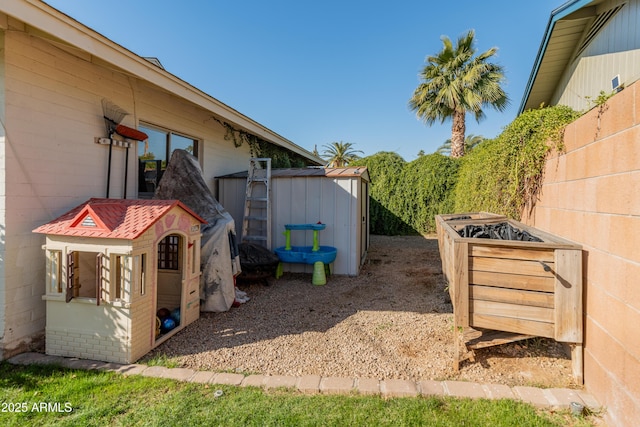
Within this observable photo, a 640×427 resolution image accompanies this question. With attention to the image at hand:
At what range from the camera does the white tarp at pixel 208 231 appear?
4.15 meters

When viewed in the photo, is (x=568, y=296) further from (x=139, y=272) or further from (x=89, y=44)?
(x=89, y=44)

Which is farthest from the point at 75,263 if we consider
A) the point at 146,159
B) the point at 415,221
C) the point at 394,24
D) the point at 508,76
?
the point at 508,76

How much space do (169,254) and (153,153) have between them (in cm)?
189

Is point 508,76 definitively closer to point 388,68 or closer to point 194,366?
point 388,68

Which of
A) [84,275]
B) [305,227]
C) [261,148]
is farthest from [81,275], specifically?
[261,148]

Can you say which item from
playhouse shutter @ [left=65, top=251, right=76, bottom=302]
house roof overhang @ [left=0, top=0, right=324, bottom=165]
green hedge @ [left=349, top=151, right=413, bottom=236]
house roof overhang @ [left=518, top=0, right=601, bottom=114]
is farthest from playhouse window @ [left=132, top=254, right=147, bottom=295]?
green hedge @ [left=349, top=151, right=413, bottom=236]

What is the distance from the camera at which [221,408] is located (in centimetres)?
213

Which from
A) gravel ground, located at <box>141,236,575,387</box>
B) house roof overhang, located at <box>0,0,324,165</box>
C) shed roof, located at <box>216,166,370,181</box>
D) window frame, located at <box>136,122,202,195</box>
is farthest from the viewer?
shed roof, located at <box>216,166,370,181</box>

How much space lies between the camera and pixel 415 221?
42.3 feet

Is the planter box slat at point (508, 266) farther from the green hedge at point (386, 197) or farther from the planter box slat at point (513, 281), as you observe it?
the green hedge at point (386, 197)

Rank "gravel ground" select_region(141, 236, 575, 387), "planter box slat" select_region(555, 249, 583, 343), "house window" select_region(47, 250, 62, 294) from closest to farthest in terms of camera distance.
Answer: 1. "planter box slat" select_region(555, 249, 583, 343)
2. "gravel ground" select_region(141, 236, 575, 387)
3. "house window" select_region(47, 250, 62, 294)

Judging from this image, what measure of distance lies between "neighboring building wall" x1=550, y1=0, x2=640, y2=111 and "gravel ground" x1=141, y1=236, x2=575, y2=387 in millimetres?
3031

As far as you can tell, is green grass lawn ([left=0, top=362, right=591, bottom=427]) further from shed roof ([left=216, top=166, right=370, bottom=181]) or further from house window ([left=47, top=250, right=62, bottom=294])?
shed roof ([left=216, top=166, right=370, bottom=181])

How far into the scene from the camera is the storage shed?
6.09 m
